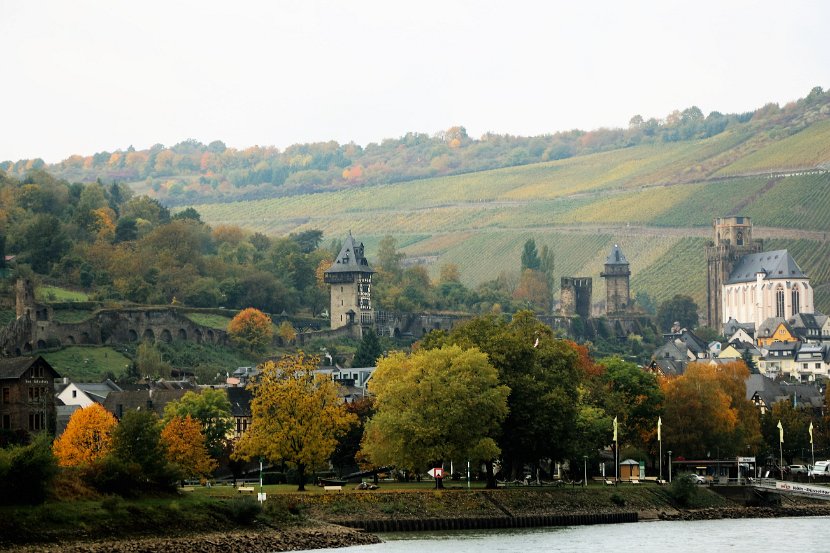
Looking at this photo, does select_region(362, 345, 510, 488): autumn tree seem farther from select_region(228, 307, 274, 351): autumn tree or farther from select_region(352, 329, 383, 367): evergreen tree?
select_region(228, 307, 274, 351): autumn tree

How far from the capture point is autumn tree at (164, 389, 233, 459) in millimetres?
95312

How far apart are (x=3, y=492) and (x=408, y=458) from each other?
23839 millimetres

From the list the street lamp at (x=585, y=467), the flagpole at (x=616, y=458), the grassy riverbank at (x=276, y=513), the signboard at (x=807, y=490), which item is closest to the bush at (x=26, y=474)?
the grassy riverbank at (x=276, y=513)

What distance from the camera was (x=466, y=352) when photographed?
88.4 meters

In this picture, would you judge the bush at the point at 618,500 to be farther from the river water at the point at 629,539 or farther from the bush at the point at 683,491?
the bush at the point at 683,491

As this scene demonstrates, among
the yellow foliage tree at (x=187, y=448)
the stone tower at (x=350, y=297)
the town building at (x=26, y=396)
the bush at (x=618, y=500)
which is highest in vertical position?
the stone tower at (x=350, y=297)

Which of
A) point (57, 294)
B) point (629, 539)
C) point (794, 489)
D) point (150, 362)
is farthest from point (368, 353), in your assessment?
point (629, 539)

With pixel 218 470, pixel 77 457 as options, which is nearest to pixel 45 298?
pixel 218 470

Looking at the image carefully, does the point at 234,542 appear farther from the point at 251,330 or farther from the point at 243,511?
the point at 251,330

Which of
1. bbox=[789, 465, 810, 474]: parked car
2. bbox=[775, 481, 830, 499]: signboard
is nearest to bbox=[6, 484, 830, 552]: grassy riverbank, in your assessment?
bbox=[775, 481, 830, 499]: signboard

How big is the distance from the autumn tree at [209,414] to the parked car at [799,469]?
3583cm

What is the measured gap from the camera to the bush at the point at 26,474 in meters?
66.6

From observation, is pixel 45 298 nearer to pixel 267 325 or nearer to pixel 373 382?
pixel 267 325

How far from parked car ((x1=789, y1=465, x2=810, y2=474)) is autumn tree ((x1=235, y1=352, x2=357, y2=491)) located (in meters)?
38.9
